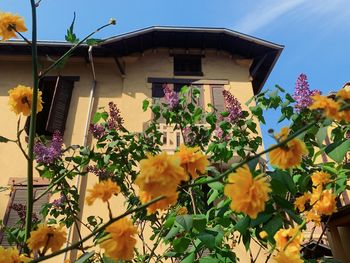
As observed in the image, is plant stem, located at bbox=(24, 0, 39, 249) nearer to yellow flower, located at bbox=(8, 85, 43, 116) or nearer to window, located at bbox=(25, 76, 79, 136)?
yellow flower, located at bbox=(8, 85, 43, 116)

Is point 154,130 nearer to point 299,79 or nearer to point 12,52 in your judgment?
point 299,79

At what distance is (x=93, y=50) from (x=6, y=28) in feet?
25.4

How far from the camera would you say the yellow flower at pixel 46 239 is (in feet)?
3.16

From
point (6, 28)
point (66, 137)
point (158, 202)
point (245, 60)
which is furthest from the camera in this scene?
point (245, 60)

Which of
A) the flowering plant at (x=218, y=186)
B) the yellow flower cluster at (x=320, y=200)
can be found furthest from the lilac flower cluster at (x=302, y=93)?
the yellow flower cluster at (x=320, y=200)

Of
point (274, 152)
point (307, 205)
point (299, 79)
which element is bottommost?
point (274, 152)

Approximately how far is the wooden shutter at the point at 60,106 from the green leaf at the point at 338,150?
6723 millimetres

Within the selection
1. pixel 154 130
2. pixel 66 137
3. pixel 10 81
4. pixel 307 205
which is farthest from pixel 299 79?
pixel 10 81

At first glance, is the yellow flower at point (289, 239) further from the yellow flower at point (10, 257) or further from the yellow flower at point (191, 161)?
the yellow flower at point (10, 257)

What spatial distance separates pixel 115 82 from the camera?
28.9ft

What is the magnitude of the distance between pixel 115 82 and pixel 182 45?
2.31 m

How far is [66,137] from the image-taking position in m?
7.70

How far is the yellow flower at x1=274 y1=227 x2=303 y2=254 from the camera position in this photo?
130 centimetres

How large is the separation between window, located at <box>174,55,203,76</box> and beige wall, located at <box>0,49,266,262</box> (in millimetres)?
169
